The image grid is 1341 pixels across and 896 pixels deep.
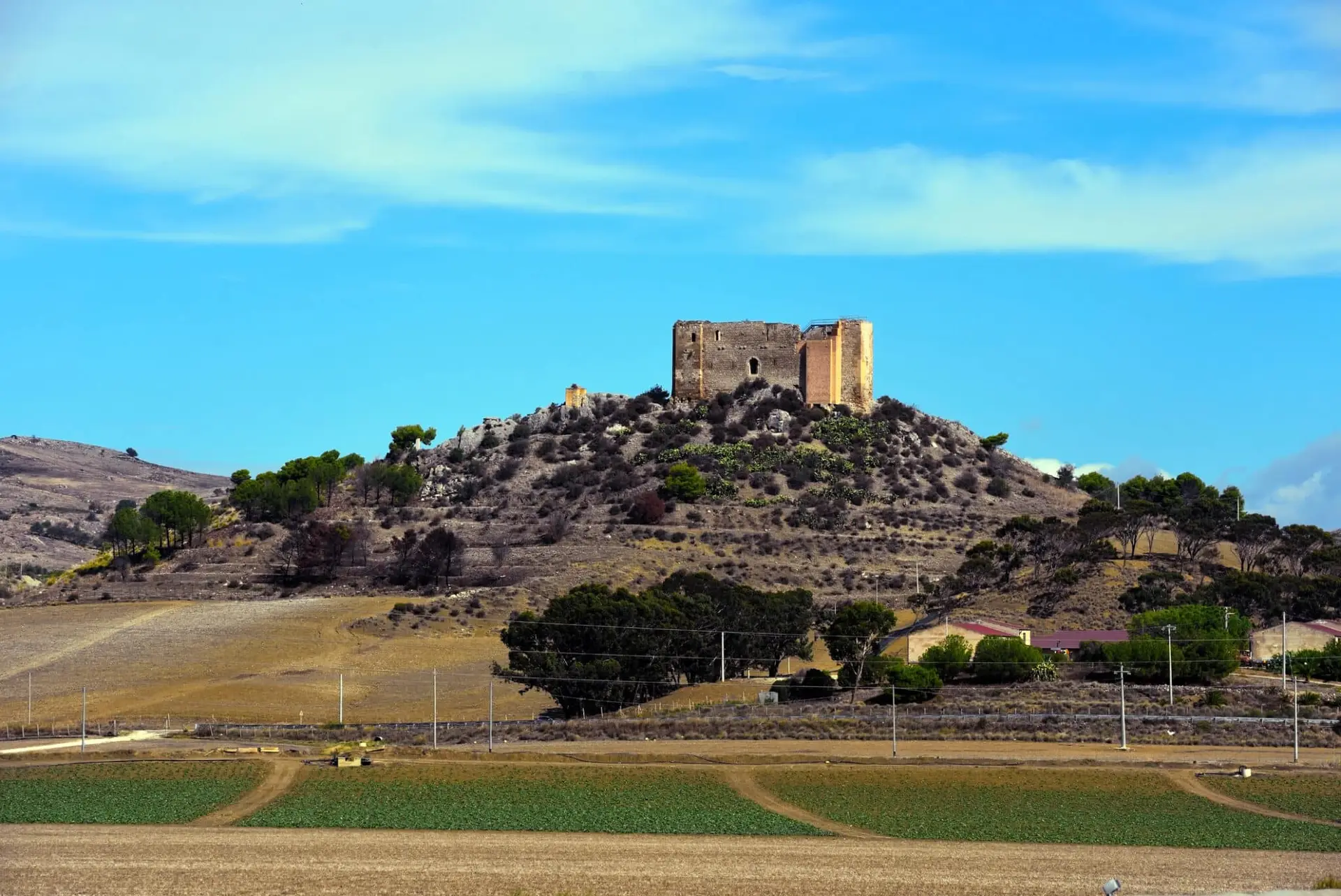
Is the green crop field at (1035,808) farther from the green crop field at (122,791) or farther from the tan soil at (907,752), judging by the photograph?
the green crop field at (122,791)

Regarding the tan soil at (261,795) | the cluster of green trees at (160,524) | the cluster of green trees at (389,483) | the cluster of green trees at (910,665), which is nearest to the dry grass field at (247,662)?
the cluster of green trees at (910,665)

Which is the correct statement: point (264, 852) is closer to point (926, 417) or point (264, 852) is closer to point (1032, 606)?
point (1032, 606)

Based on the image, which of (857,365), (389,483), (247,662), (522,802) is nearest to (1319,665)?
(522,802)

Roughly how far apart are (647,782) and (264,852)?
16.5 meters

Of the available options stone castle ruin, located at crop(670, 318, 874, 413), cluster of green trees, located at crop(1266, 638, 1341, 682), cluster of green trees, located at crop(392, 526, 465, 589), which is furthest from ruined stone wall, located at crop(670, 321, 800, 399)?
cluster of green trees, located at crop(1266, 638, 1341, 682)

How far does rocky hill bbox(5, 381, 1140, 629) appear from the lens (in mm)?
106250

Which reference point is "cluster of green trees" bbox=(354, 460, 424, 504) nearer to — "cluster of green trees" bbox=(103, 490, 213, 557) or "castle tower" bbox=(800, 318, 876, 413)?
"cluster of green trees" bbox=(103, 490, 213, 557)

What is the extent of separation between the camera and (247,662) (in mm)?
89000

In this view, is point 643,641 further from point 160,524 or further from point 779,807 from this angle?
point 160,524

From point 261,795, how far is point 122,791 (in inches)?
163

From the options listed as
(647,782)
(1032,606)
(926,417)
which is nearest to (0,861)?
(647,782)

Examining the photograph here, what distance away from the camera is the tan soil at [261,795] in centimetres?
4834

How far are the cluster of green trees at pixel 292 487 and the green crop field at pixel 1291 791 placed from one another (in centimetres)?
7832

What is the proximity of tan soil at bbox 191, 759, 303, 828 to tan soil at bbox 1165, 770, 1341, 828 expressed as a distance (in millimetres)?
26130
